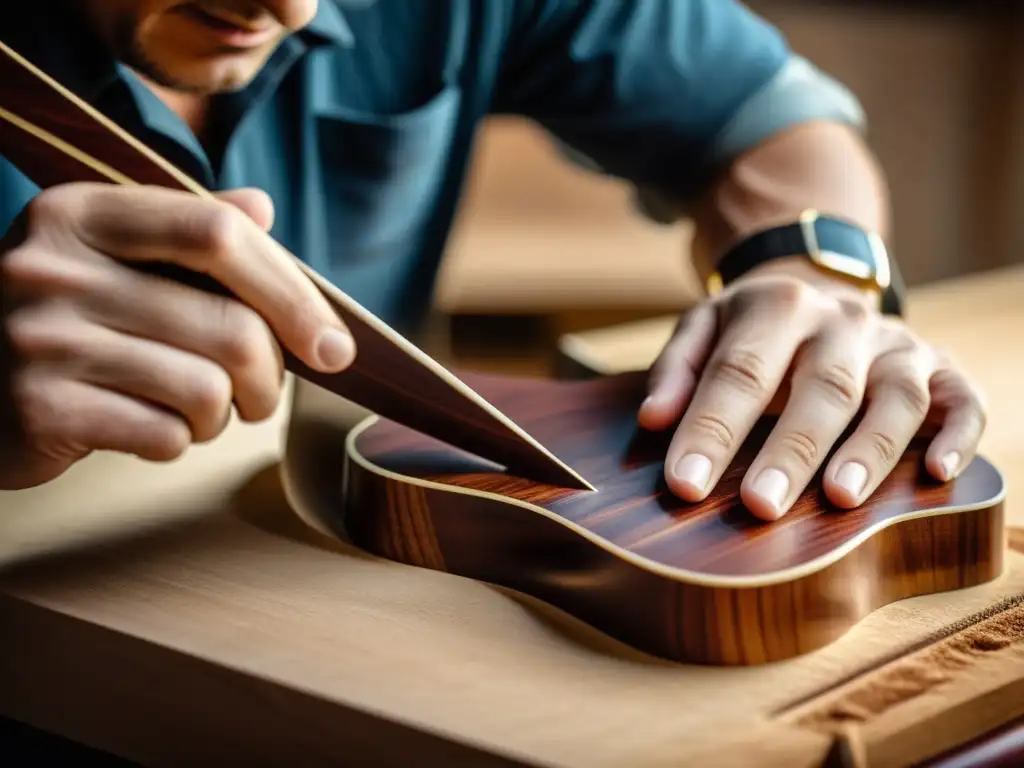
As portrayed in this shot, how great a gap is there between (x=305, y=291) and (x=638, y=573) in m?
0.21

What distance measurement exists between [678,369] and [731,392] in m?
0.07

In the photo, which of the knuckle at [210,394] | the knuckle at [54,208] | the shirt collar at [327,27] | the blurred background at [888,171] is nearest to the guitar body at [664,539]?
the knuckle at [210,394]

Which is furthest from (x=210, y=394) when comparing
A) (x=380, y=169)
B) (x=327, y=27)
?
(x=380, y=169)

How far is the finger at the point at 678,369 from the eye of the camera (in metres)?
0.65

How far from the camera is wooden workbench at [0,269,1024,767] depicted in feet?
1.44

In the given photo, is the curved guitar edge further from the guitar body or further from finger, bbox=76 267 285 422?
finger, bbox=76 267 285 422

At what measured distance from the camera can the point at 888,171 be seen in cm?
269

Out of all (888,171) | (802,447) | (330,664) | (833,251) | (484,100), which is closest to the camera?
(330,664)

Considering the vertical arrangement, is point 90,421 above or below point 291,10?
below

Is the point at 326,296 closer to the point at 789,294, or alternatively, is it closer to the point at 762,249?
the point at 789,294

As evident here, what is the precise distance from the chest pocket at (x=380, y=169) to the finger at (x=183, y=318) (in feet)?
1.82

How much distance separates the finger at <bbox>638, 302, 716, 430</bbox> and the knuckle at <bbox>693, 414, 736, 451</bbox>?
1.8 inches

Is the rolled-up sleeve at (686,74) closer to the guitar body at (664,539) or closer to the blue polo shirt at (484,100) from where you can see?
the blue polo shirt at (484,100)

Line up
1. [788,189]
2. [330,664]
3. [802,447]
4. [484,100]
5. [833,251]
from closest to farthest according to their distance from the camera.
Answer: [330,664] → [802,447] → [833,251] → [788,189] → [484,100]
